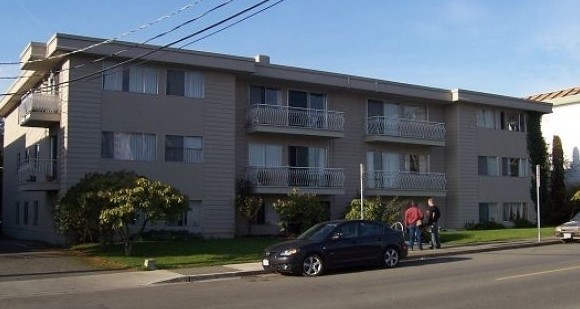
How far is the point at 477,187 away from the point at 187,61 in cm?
1859

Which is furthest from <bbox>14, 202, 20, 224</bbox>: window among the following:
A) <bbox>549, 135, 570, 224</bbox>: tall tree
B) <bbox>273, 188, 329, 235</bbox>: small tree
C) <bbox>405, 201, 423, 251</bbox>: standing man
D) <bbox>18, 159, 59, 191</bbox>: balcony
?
<bbox>549, 135, 570, 224</bbox>: tall tree

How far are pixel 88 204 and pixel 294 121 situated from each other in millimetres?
12479

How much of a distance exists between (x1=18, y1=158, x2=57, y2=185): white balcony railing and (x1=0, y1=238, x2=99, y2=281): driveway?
11.8 ft

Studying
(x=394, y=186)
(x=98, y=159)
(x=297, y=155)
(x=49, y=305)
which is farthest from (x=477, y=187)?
(x=49, y=305)

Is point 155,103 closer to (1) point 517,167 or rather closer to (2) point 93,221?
(2) point 93,221

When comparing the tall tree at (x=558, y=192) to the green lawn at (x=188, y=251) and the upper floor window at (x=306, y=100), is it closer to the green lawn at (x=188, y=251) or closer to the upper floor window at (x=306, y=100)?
the green lawn at (x=188, y=251)

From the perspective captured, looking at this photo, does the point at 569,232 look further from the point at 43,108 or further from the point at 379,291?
→ the point at 43,108

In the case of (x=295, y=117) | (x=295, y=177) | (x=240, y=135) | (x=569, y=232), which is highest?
(x=295, y=117)

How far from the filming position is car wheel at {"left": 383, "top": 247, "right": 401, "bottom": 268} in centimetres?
1742

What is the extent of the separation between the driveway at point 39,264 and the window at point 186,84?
7.82m

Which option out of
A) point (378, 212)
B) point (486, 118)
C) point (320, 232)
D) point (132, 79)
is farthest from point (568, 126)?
point (320, 232)

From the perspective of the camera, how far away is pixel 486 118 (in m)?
37.8

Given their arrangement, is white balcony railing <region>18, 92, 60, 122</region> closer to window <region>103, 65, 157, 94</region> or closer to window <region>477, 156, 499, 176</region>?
window <region>103, 65, 157, 94</region>

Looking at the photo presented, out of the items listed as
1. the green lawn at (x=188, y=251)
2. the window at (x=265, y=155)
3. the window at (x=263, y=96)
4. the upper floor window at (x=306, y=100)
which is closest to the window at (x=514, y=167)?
the green lawn at (x=188, y=251)
